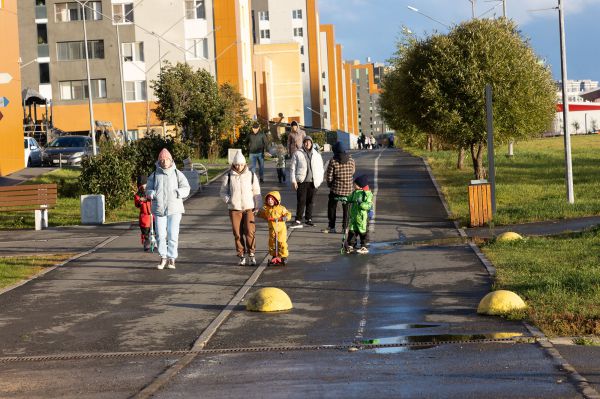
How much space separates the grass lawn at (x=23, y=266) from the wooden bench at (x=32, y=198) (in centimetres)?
678

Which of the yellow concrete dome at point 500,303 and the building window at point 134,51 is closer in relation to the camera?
the yellow concrete dome at point 500,303

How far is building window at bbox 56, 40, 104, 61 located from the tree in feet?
145

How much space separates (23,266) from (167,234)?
2461mm

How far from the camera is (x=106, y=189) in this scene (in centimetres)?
2783

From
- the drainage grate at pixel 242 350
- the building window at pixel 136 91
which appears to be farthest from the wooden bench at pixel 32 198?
the building window at pixel 136 91

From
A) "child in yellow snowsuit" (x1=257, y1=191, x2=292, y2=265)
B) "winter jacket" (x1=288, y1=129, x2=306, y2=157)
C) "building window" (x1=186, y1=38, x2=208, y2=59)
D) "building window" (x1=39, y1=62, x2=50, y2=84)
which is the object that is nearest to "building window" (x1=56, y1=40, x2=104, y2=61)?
"building window" (x1=39, y1=62, x2=50, y2=84)

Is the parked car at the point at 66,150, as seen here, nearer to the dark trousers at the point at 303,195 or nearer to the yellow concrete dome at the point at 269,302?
the dark trousers at the point at 303,195

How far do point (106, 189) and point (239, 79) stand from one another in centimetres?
5184

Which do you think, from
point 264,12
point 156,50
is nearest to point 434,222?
point 156,50

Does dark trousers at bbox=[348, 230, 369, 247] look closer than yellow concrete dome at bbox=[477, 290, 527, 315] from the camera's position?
No

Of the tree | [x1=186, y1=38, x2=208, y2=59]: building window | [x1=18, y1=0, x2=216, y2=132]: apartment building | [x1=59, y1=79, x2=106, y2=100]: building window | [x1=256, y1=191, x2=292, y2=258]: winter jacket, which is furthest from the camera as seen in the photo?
[x1=186, y1=38, x2=208, y2=59]: building window

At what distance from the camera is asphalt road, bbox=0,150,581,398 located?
26.3ft

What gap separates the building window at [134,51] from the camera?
75.8m

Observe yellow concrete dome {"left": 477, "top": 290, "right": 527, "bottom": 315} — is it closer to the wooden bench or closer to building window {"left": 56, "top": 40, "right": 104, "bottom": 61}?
the wooden bench
